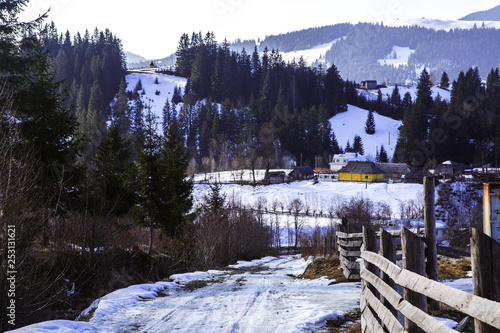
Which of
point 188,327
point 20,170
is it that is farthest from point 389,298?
point 20,170

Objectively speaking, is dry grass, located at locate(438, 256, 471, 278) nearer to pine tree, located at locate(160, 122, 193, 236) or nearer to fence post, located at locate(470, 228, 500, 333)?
fence post, located at locate(470, 228, 500, 333)

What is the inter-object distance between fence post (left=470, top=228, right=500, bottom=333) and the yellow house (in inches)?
Answer: 3636

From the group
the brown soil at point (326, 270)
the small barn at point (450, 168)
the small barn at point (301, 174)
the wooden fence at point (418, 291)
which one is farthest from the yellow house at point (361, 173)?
the wooden fence at point (418, 291)

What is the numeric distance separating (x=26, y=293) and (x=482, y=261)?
1182 centimetres

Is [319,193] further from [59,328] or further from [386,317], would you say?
[386,317]

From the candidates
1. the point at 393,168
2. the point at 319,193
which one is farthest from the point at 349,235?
the point at 393,168

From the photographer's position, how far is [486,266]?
3459 millimetres

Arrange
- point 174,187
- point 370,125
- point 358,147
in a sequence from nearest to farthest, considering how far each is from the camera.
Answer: point 174,187 < point 358,147 < point 370,125

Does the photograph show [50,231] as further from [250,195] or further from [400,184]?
[400,184]

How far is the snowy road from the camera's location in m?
7.71

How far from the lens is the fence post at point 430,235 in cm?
746

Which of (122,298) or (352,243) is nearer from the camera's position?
(122,298)

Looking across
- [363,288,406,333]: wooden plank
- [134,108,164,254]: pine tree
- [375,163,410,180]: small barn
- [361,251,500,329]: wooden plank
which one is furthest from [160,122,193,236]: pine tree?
[375,163,410,180]: small barn

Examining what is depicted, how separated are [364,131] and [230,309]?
140m
